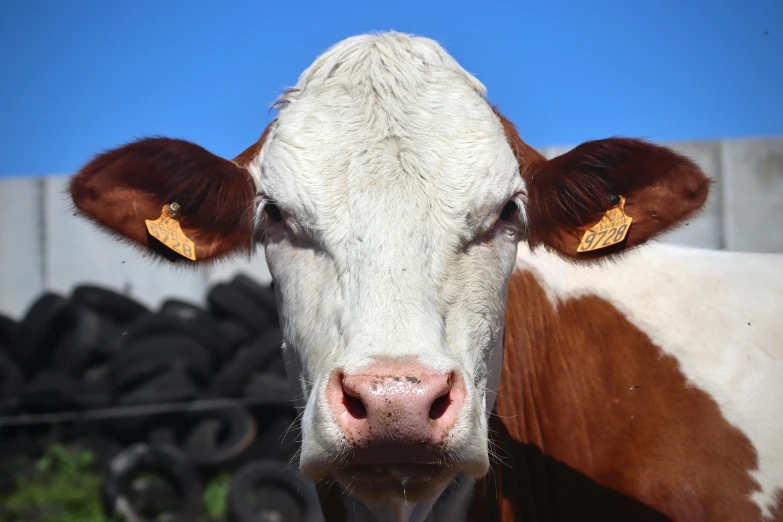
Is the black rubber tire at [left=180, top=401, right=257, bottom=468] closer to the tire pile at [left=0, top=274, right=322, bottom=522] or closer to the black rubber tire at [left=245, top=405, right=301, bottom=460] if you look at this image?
the tire pile at [left=0, top=274, right=322, bottom=522]

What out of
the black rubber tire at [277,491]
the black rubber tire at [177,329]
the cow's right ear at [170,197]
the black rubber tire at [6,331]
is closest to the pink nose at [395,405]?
the cow's right ear at [170,197]

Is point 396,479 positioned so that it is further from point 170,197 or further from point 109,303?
point 109,303

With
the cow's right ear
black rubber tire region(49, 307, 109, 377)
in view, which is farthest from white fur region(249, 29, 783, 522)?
black rubber tire region(49, 307, 109, 377)

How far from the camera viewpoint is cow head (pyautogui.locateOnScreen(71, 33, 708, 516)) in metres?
2.13

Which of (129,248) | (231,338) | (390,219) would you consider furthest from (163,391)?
(390,219)

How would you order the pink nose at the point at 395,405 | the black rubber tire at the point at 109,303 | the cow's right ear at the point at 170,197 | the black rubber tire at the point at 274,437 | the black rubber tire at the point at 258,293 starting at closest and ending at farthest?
the pink nose at the point at 395,405, the cow's right ear at the point at 170,197, the black rubber tire at the point at 274,437, the black rubber tire at the point at 258,293, the black rubber tire at the point at 109,303

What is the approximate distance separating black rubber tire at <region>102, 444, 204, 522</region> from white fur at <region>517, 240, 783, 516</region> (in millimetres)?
4918

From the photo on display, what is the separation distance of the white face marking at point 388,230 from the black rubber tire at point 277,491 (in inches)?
185

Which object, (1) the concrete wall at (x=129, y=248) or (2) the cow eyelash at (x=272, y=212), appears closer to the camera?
(2) the cow eyelash at (x=272, y=212)

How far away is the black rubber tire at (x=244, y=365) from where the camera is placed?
8141 millimetres

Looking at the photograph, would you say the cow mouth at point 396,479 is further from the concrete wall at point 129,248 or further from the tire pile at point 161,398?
the concrete wall at point 129,248

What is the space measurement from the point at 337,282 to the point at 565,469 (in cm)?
138

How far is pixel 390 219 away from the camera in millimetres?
2418

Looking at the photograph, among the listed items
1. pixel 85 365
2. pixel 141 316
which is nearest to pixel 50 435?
pixel 85 365
